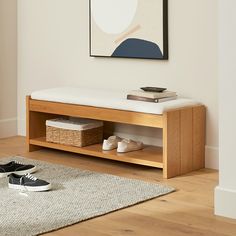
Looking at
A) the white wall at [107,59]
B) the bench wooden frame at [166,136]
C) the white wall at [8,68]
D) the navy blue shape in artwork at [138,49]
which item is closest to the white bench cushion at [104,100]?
the bench wooden frame at [166,136]

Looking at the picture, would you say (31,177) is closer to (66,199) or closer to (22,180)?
(22,180)

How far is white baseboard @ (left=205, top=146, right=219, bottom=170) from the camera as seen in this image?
13.9 ft

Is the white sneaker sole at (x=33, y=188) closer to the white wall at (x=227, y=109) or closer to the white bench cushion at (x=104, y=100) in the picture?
the white bench cushion at (x=104, y=100)

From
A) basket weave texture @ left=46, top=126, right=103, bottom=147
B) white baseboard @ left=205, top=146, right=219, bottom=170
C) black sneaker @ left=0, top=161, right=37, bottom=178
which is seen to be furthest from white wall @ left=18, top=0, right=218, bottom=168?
black sneaker @ left=0, top=161, right=37, bottom=178

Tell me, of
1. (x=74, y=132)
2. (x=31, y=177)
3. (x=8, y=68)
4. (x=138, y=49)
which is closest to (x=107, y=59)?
(x=138, y=49)

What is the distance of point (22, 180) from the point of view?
12.1ft

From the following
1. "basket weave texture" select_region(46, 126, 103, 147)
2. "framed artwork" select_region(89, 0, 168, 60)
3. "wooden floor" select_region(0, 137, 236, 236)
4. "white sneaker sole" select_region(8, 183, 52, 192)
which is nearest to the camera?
"wooden floor" select_region(0, 137, 236, 236)

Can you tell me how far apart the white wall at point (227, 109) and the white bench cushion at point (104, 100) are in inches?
33.7

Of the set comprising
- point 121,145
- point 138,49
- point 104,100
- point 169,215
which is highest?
point 138,49

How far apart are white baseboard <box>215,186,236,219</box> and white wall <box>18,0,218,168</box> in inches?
42.4

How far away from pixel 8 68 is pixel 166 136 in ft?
6.51

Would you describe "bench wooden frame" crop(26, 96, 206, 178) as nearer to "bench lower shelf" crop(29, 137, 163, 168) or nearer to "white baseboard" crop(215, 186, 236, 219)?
"bench lower shelf" crop(29, 137, 163, 168)

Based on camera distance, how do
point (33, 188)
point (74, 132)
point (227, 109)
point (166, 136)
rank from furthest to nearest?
point (74, 132) < point (166, 136) < point (33, 188) < point (227, 109)

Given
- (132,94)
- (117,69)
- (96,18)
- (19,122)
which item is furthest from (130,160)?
(19,122)
